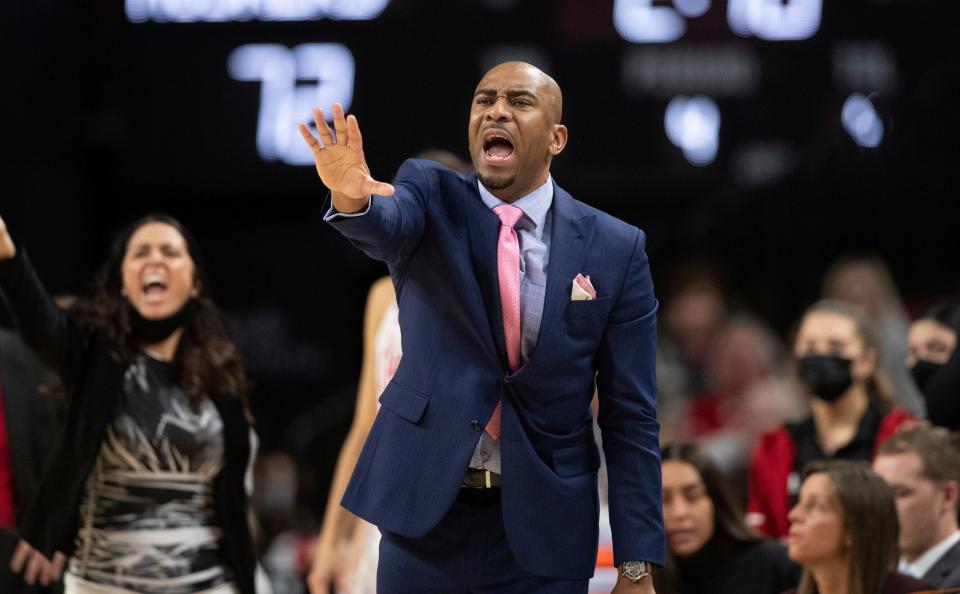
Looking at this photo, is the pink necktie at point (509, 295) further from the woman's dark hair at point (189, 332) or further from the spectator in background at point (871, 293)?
the spectator in background at point (871, 293)

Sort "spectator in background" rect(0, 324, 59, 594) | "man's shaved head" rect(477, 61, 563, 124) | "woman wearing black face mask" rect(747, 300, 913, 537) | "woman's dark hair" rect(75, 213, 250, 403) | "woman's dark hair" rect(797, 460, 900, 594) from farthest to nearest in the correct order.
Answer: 1. "woman wearing black face mask" rect(747, 300, 913, 537)
2. "spectator in background" rect(0, 324, 59, 594)
3. "woman's dark hair" rect(75, 213, 250, 403)
4. "woman's dark hair" rect(797, 460, 900, 594)
5. "man's shaved head" rect(477, 61, 563, 124)

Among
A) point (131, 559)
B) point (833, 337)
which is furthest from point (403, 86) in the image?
point (131, 559)

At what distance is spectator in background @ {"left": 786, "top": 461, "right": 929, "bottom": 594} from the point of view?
4449mm

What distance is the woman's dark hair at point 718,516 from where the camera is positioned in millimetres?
4945

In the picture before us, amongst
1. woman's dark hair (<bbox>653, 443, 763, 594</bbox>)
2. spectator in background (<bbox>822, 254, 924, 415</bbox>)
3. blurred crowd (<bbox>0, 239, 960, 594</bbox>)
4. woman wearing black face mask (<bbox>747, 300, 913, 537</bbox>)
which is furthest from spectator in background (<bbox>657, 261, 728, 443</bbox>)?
woman's dark hair (<bbox>653, 443, 763, 594</bbox>)

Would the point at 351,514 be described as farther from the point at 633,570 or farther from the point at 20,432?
the point at 633,570

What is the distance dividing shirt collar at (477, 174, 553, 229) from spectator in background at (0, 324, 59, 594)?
2185 millimetres

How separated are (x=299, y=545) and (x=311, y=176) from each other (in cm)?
174

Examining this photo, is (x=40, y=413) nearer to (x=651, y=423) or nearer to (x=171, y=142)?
(x=651, y=423)

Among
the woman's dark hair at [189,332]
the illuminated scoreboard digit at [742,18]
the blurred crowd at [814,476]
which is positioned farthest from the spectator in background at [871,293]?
the woman's dark hair at [189,332]

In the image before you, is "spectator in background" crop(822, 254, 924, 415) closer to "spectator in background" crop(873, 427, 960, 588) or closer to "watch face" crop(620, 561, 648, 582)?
"spectator in background" crop(873, 427, 960, 588)

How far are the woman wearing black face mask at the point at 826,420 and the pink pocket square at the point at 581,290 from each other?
2.25 metres

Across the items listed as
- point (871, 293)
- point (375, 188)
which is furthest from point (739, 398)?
point (375, 188)

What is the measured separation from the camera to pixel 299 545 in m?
8.04
